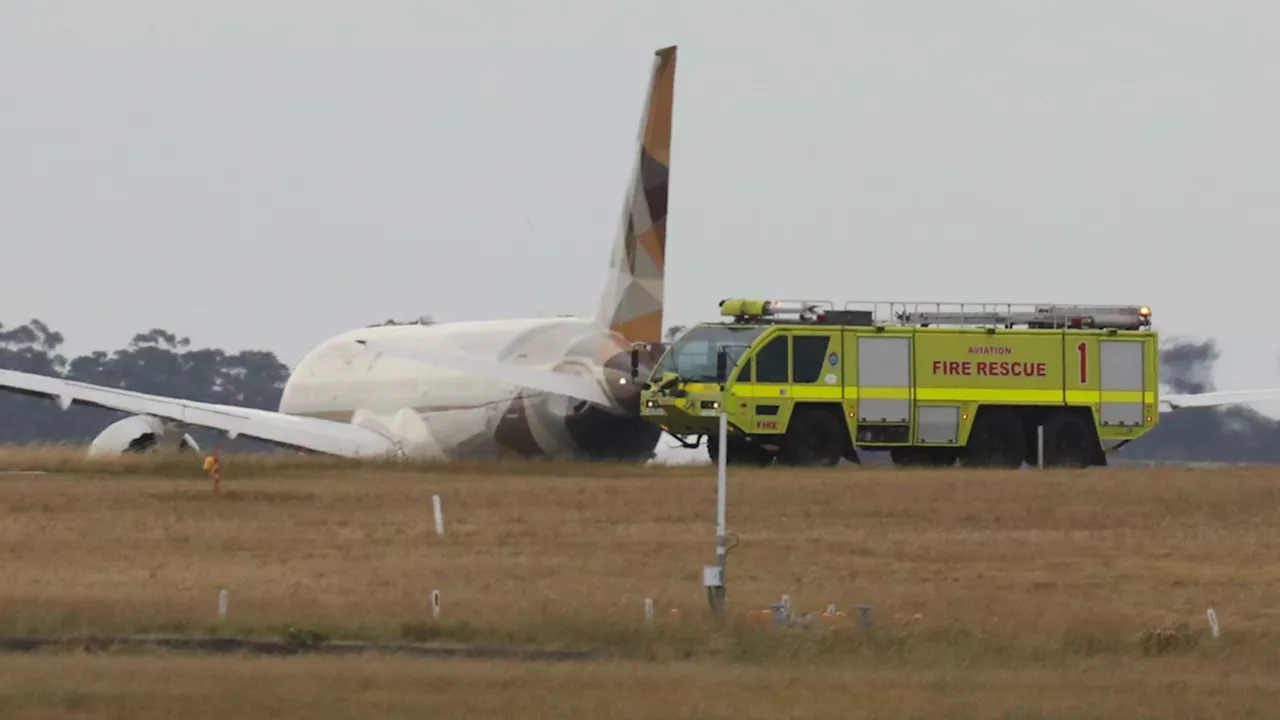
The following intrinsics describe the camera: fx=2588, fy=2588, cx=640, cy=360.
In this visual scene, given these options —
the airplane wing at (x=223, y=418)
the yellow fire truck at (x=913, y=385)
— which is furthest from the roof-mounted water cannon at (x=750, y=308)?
the airplane wing at (x=223, y=418)

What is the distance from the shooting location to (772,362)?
5084 cm

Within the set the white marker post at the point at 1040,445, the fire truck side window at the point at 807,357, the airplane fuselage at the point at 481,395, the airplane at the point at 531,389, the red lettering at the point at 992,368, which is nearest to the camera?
the fire truck side window at the point at 807,357

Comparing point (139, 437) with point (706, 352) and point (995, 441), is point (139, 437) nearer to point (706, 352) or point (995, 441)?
point (706, 352)

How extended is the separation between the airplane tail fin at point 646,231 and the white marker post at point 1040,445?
913 cm

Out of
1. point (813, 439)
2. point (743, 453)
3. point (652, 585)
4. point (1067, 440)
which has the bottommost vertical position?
point (652, 585)

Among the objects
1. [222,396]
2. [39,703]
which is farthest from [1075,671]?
[222,396]

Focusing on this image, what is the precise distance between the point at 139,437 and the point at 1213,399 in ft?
88.6

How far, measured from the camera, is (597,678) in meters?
21.6

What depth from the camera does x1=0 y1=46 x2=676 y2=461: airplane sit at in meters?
54.5

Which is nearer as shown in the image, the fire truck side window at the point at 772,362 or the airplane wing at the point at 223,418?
the fire truck side window at the point at 772,362

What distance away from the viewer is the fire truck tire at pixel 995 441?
172 feet

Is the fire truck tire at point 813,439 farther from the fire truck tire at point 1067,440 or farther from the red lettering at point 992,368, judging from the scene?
the fire truck tire at point 1067,440

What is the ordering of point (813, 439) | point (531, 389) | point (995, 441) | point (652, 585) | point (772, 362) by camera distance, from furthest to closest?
point (531, 389) < point (995, 441) < point (813, 439) < point (772, 362) < point (652, 585)

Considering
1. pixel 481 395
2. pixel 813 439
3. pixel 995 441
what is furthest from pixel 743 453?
pixel 481 395
